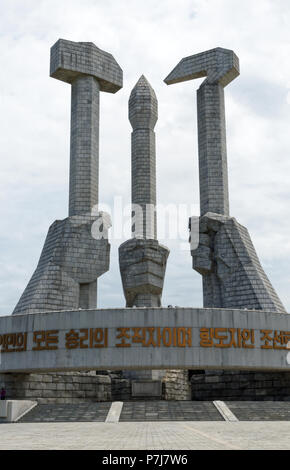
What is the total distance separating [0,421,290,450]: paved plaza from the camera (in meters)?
10.7

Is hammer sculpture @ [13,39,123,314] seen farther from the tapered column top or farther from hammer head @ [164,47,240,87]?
hammer head @ [164,47,240,87]

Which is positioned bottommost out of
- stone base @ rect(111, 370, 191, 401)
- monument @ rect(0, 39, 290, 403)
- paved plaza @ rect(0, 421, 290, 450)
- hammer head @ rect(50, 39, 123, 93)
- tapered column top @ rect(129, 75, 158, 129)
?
paved plaza @ rect(0, 421, 290, 450)

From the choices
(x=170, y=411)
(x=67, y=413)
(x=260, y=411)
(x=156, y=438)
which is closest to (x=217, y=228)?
(x=260, y=411)

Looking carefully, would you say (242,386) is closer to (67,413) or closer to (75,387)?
(75,387)

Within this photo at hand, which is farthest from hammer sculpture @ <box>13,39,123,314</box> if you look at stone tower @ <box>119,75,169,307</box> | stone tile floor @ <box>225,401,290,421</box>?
stone tile floor @ <box>225,401,290,421</box>

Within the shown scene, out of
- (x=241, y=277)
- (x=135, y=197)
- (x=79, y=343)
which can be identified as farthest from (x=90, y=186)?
(x=79, y=343)

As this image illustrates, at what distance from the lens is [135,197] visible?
35312 millimetres

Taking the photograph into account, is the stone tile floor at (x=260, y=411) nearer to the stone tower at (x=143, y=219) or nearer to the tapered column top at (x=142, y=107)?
the stone tower at (x=143, y=219)

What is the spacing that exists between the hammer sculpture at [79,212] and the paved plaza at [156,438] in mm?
17424

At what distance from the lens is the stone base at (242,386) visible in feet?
86.9

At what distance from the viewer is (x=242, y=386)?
27.1 metres

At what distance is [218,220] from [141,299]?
6.89m
